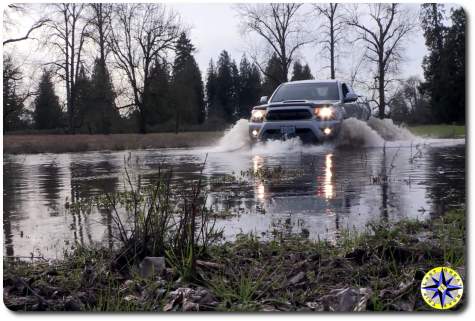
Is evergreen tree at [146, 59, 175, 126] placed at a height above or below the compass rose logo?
above

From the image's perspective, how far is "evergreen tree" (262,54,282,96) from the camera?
3484mm

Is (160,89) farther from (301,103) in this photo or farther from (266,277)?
(266,277)

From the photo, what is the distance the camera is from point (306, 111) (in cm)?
386

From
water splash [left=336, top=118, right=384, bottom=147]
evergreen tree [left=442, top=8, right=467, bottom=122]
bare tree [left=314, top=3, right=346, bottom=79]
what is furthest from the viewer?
water splash [left=336, top=118, right=384, bottom=147]

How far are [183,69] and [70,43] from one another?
0.74 metres

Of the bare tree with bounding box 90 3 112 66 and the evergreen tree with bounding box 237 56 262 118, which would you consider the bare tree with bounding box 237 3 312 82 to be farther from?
the bare tree with bounding box 90 3 112 66

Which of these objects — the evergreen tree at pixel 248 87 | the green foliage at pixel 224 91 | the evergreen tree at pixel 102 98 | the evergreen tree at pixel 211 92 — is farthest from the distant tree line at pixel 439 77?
the evergreen tree at pixel 102 98

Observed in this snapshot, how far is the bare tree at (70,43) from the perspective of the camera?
3221 millimetres

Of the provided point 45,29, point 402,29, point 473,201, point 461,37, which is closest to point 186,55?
point 45,29

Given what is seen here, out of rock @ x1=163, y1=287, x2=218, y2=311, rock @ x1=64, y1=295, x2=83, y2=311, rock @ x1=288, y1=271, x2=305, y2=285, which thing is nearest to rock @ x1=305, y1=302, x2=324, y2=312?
rock @ x1=288, y1=271, x2=305, y2=285

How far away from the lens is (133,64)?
3.14m

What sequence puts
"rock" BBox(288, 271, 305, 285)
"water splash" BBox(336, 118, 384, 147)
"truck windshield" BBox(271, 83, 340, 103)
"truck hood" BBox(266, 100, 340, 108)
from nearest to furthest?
"rock" BBox(288, 271, 305, 285)
"truck hood" BBox(266, 100, 340, 108)
"truck windshield" BBox(271, 83, 340, 103)
"water splash" BBox(336, 118, 384, 147)

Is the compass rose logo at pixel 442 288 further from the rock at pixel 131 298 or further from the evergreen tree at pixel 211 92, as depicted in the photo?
the evergreen tree at pixel 211 92

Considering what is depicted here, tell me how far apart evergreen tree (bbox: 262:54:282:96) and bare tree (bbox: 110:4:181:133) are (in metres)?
0.66
